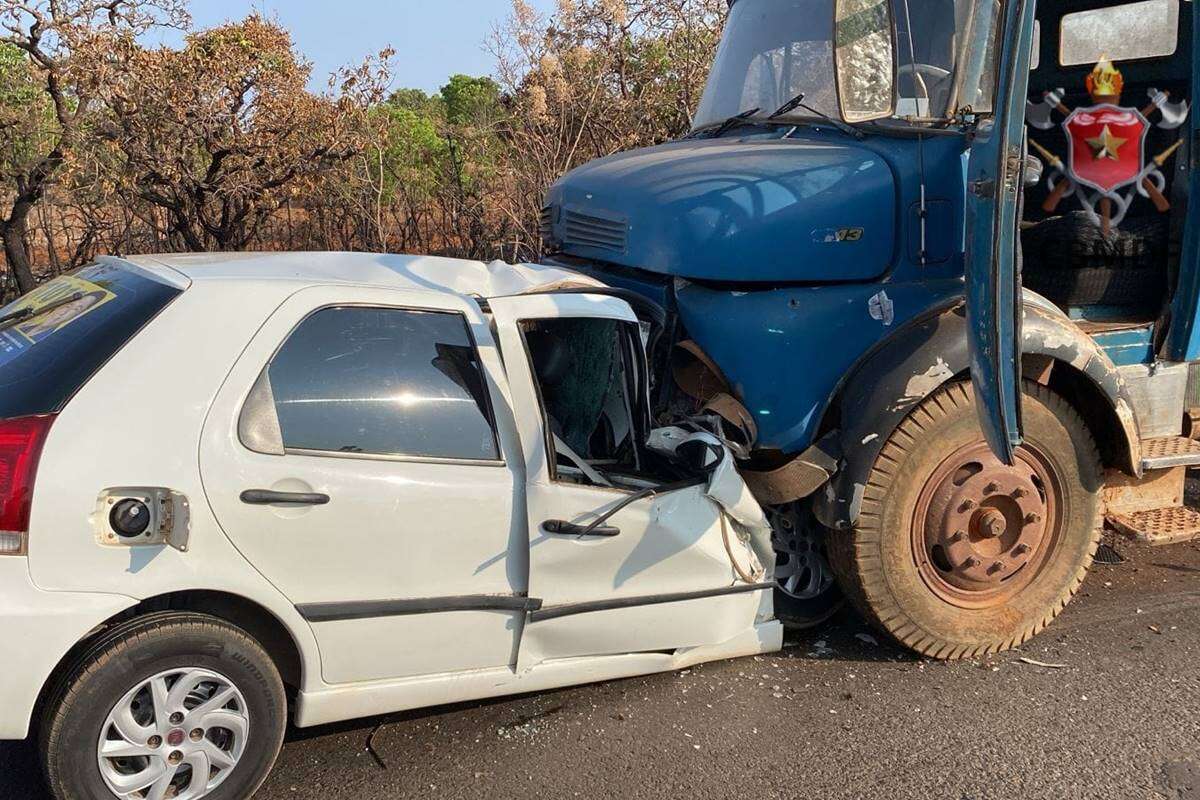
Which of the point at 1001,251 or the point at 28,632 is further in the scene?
the point at 1001,251

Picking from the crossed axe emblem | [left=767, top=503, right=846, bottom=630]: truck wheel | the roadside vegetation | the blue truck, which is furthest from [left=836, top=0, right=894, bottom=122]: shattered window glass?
the roadside vegetation

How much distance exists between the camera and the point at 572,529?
321 centimetres

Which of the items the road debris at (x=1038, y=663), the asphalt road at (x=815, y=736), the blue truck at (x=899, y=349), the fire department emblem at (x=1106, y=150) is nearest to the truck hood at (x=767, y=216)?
the blue truck at (x=899, y=349)

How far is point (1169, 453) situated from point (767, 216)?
220 centimetres

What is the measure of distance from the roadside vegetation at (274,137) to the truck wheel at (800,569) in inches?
216

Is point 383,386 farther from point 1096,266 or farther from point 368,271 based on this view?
point 1096,266

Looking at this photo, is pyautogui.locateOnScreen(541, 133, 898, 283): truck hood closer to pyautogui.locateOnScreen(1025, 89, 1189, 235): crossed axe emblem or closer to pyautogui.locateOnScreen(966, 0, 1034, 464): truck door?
pyautogui.locateOnScreen(966, 0, 1034, 464): truck door

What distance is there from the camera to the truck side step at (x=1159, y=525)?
14.0 ft

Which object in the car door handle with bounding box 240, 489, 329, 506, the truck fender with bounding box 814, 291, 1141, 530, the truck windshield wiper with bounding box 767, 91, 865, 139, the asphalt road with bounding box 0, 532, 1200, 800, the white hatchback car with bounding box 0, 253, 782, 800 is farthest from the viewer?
the truck windshield wiper with bounding box 767, 91, 865, 139

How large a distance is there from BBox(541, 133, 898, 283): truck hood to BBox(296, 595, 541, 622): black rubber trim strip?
60.5 inches

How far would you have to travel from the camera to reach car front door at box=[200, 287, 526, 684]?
2818 millimetres

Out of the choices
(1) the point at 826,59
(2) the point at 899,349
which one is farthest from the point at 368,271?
(1) the point at 826,59

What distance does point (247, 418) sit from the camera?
9.27 ft

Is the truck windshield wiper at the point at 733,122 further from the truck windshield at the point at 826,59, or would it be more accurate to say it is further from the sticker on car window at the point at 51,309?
the sticker on car window at the point at 51,309
